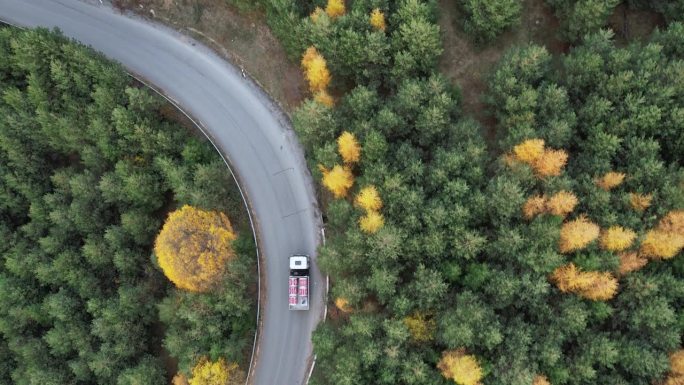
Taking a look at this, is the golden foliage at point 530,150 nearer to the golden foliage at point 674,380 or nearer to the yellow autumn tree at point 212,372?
the golden foliage at point 674,380

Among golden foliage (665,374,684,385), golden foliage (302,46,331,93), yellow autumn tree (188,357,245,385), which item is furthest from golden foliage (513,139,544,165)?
yellow autumn tree (188,357,245,385)

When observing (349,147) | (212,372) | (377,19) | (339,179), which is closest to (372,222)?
(339,179)

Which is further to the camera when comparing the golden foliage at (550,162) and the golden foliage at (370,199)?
the golden foliage at (370,199)

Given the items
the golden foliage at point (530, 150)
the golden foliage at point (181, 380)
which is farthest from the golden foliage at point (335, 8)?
the golden foliage at point (181, 380)

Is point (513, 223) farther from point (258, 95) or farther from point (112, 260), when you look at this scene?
point (112, 260)

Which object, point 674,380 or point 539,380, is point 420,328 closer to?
point 539,380
